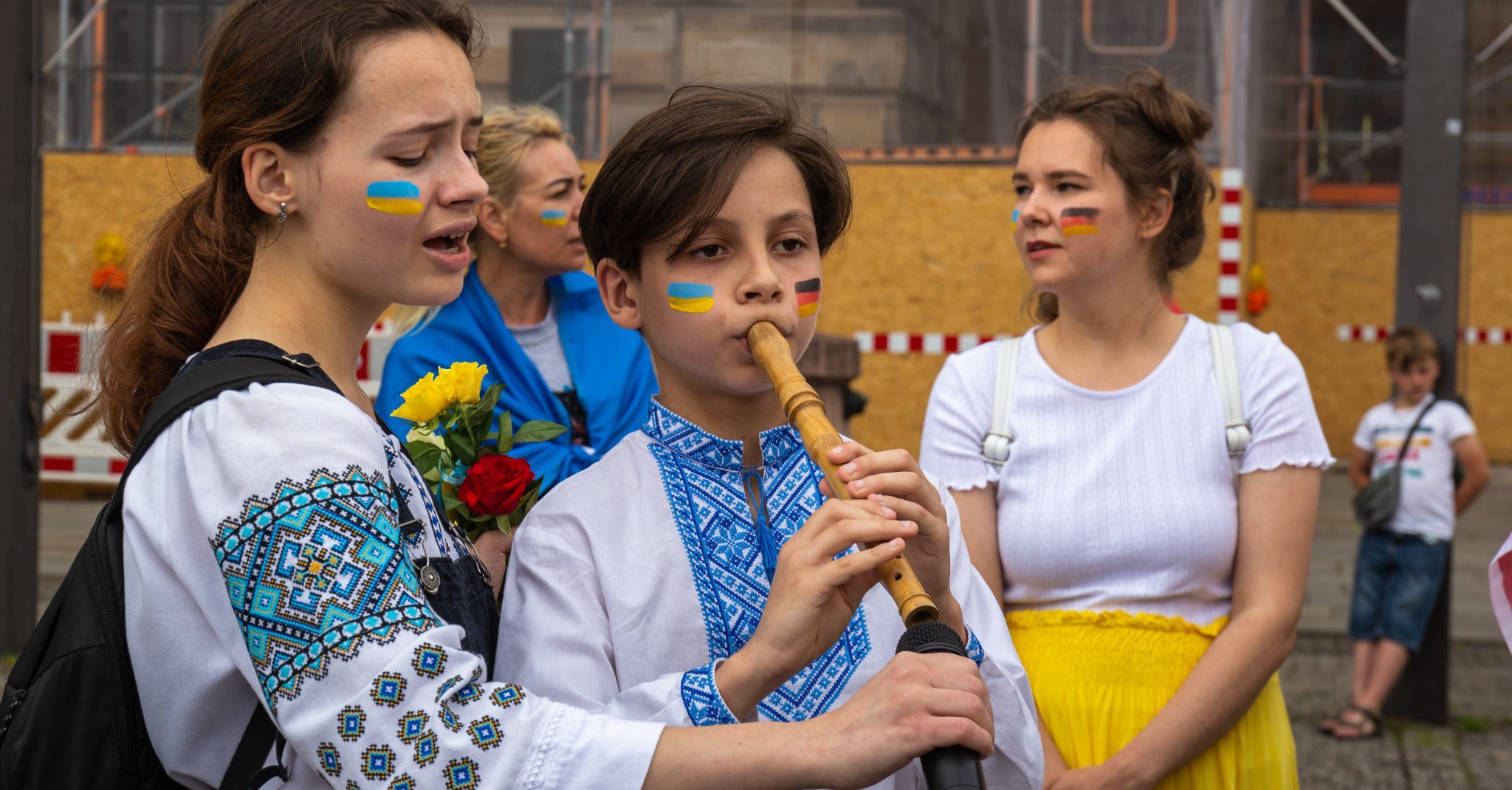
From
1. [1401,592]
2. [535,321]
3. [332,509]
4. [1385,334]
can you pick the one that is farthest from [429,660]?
[1385,334]

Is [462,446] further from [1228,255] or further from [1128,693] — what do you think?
[1228,255]

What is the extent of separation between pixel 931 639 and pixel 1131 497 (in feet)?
3.83

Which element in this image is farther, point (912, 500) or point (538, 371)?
point (538, 371)

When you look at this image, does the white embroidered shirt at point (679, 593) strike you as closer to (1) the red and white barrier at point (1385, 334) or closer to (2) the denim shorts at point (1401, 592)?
(2) the denim shorts at point (1401, 592)

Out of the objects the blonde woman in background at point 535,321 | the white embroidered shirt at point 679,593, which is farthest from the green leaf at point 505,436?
the blonde woman in background at point 535,321

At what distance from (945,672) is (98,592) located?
2.62 feet

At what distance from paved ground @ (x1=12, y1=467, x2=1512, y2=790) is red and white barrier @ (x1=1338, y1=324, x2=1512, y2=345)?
5.33 metres

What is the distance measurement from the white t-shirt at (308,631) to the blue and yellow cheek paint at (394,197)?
221mm

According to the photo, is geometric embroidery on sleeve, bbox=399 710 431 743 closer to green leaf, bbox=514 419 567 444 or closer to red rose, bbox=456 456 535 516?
red rose, bbox=456 456 535 516

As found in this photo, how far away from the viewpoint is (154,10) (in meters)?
11.7

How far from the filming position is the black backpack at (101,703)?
4.54 ft

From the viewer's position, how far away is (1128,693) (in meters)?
2.42

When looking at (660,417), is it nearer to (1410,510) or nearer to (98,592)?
(98,592)

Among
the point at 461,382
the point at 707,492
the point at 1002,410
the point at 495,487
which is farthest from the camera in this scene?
the point at 1002,410
